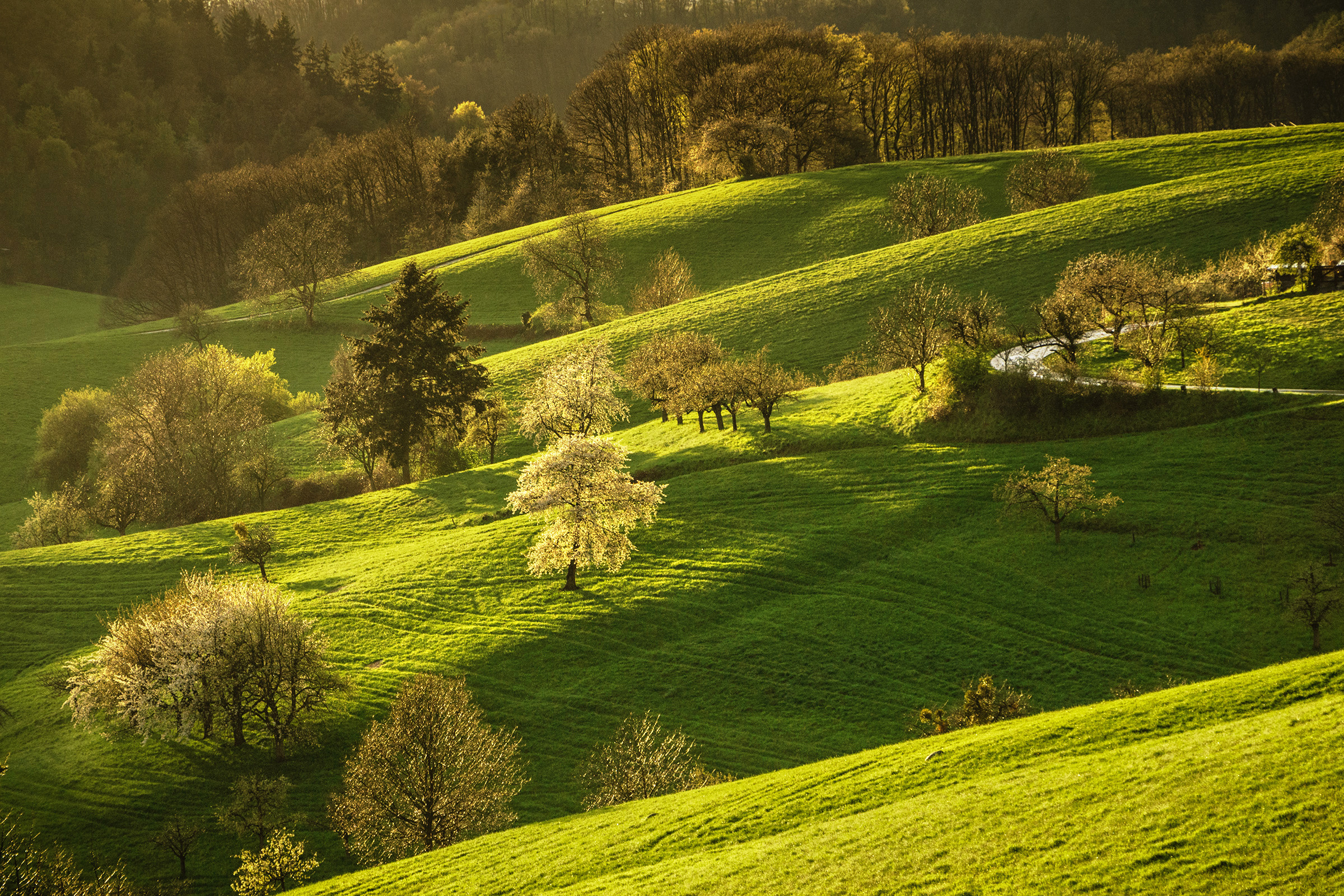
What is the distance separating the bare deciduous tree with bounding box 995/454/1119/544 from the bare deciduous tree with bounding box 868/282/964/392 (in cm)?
1380

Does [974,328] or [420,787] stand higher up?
[974,328]

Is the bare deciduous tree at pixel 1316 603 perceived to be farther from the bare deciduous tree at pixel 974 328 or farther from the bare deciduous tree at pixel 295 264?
the bare deciduous tree at pixel 295 264

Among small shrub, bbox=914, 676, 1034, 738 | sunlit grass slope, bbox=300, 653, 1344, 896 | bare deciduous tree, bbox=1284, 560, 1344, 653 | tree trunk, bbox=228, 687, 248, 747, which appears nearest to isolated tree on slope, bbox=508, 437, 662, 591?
tree trunk, bbox=228, 687, 248, 747

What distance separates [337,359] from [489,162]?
74.4 meters

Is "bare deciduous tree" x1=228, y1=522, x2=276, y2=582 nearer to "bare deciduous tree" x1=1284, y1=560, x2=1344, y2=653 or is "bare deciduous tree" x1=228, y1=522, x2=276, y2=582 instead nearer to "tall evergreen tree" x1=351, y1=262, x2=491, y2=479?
"tall evergreen tree" x1=351, y1=262, x2=491, y2=479

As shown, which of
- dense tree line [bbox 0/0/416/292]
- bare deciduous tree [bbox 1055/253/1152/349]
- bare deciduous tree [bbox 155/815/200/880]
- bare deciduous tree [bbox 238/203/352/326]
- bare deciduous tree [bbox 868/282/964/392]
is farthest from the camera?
dense tree line [bbox 0/0/416/292]

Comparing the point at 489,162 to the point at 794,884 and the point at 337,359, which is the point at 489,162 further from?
the point at 794,884

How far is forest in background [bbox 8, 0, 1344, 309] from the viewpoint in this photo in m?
122

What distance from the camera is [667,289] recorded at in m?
90.5

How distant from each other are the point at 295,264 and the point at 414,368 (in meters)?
51.5

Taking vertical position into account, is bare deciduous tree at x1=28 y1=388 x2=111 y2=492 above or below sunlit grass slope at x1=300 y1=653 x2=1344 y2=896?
above

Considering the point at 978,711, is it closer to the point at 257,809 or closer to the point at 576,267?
the point at 257,809

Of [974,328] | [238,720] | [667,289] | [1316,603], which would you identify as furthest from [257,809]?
[667,289]


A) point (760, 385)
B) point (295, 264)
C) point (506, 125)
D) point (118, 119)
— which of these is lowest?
point (760, 385)
